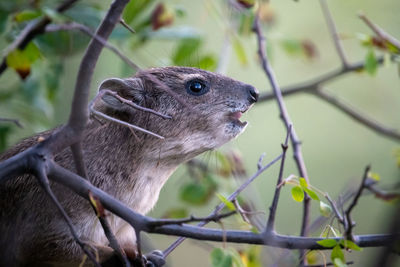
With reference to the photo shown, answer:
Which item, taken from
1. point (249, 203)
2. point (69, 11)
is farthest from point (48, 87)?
point (249, 203)

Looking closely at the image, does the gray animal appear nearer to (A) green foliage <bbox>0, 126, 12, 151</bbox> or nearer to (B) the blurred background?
(A) green foliage <bbox>0, 126, 12, 151</bbox>

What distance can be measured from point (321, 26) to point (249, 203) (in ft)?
17.8

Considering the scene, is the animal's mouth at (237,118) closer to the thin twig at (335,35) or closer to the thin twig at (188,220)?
the thin twig at (335,35)

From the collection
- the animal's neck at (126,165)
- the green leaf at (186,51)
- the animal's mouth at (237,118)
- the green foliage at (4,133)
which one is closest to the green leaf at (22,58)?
the animal's neck at (126,165)

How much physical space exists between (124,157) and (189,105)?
0.57 m

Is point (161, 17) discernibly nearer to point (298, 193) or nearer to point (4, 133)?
point (4, 133)

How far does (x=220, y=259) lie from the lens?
2621 millimetres

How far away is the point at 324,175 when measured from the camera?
9.88 metres

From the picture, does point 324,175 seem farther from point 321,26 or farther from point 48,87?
point 48,87

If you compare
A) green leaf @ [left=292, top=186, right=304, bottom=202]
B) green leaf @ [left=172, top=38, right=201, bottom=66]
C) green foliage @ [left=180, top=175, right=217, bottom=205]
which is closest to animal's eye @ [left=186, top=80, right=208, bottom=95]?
green leaf @ [left=172, top=38, right=201, bottom=66]

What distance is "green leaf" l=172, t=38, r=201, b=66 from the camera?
4.88 m

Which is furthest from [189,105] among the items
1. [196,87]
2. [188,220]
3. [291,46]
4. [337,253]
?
[188,220]

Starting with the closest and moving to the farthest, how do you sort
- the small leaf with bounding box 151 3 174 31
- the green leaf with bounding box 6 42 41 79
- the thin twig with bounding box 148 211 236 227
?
the thin twig with bounding box 148 211 236 227, the green leaf with bounding box 6 42 41 79, the small leaf with bounding box 151 3 174 31

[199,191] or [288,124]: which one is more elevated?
[288,124]
